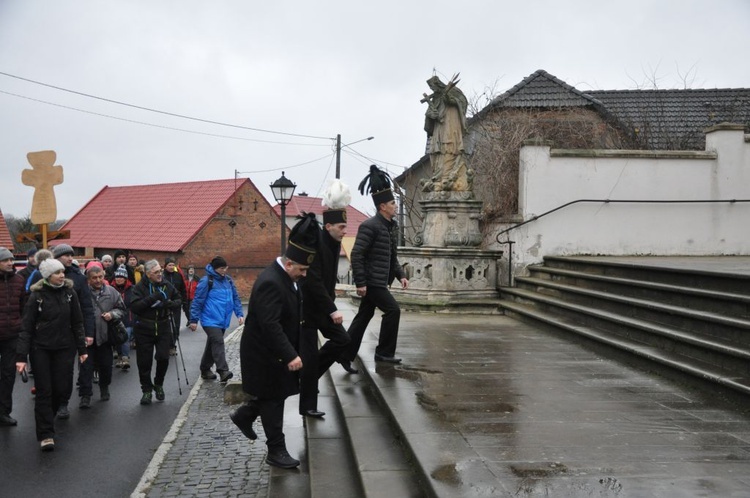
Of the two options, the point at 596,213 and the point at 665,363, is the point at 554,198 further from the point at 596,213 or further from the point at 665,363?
the point at 665,363

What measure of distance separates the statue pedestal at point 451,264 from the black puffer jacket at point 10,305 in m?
6.67

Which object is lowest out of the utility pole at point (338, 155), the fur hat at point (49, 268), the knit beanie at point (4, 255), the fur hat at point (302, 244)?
the fur hat at point (49, 268)

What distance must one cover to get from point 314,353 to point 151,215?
124 ft

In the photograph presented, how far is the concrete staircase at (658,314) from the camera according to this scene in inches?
268

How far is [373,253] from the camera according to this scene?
26.0ft

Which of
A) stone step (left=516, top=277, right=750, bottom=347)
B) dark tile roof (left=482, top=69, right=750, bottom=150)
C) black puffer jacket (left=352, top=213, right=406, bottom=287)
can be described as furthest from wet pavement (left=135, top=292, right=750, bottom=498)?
dark tile roof (left=482, top=69, right=750, bottom=150)

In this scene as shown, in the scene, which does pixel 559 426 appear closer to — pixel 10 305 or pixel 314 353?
pixel 314 353

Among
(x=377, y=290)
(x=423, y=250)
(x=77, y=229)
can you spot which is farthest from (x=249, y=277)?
(x=377, y=290)

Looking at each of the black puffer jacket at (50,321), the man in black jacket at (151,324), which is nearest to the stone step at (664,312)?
the man in black jacket at (151,324)

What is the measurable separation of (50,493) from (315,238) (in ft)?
9.28

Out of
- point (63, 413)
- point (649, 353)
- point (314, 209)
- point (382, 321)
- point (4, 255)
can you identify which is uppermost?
point (314, 209)

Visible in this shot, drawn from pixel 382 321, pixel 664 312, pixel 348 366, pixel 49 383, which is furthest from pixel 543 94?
pixel 49 383

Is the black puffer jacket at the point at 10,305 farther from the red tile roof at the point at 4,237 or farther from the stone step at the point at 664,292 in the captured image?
the red tile roof at the point at 4,237

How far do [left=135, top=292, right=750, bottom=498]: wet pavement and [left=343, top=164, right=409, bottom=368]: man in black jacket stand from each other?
1.05 ft
